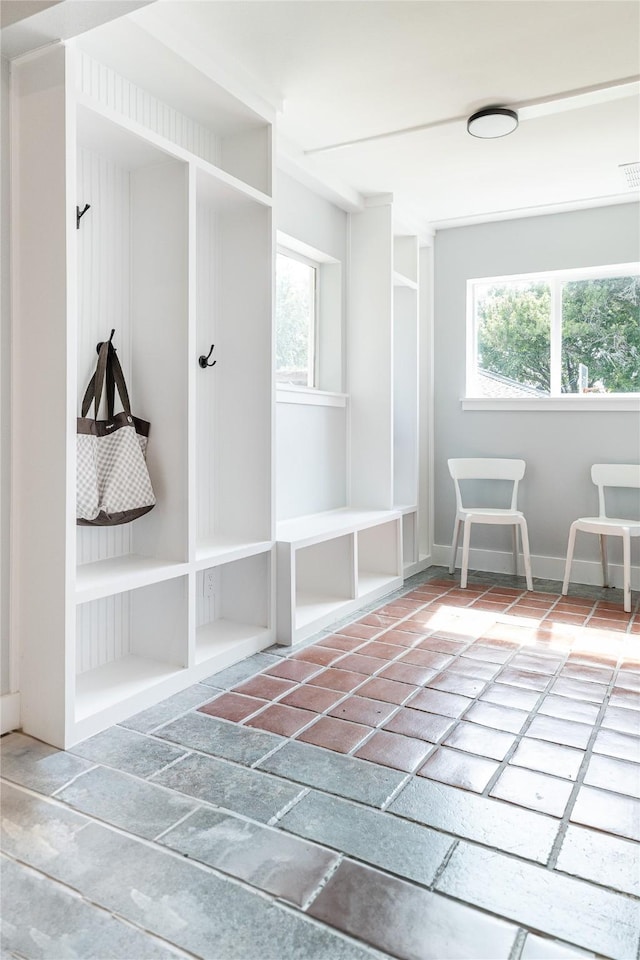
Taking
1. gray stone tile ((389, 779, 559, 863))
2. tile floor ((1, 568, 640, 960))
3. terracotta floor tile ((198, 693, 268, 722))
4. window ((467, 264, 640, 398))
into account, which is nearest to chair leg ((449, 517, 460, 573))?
window ((467, 264, 640, 398))

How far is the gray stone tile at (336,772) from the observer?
6.06ft

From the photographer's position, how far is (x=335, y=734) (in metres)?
2.19

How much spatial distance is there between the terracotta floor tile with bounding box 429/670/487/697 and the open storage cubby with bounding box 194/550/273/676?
2.70ft

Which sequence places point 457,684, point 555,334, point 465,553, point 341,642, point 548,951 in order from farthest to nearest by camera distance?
1. point 555,334
2. point 465,553
3. point 341,642
4. point 457,684
5. point 548,951

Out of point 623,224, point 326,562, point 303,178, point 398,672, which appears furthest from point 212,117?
point 623,224

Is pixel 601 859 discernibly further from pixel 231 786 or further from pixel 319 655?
pixel 319 655

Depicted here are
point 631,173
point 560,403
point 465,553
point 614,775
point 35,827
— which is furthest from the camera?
point 560,403

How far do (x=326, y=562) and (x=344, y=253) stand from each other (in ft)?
6.60

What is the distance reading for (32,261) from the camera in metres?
2.14

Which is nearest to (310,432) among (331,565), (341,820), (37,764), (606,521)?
(331,565)

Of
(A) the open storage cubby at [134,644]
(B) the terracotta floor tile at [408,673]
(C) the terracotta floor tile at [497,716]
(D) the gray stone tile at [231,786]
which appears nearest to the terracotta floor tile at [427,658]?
(B) the terracotta floor tile at [408,673]

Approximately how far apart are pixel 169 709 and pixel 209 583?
0.85 m

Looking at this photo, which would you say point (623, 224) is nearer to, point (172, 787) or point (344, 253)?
point (344, 253)

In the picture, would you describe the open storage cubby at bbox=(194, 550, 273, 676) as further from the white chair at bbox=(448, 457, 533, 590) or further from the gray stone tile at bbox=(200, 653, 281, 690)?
the white chair at bbox=(448, 457, 533, 590)
